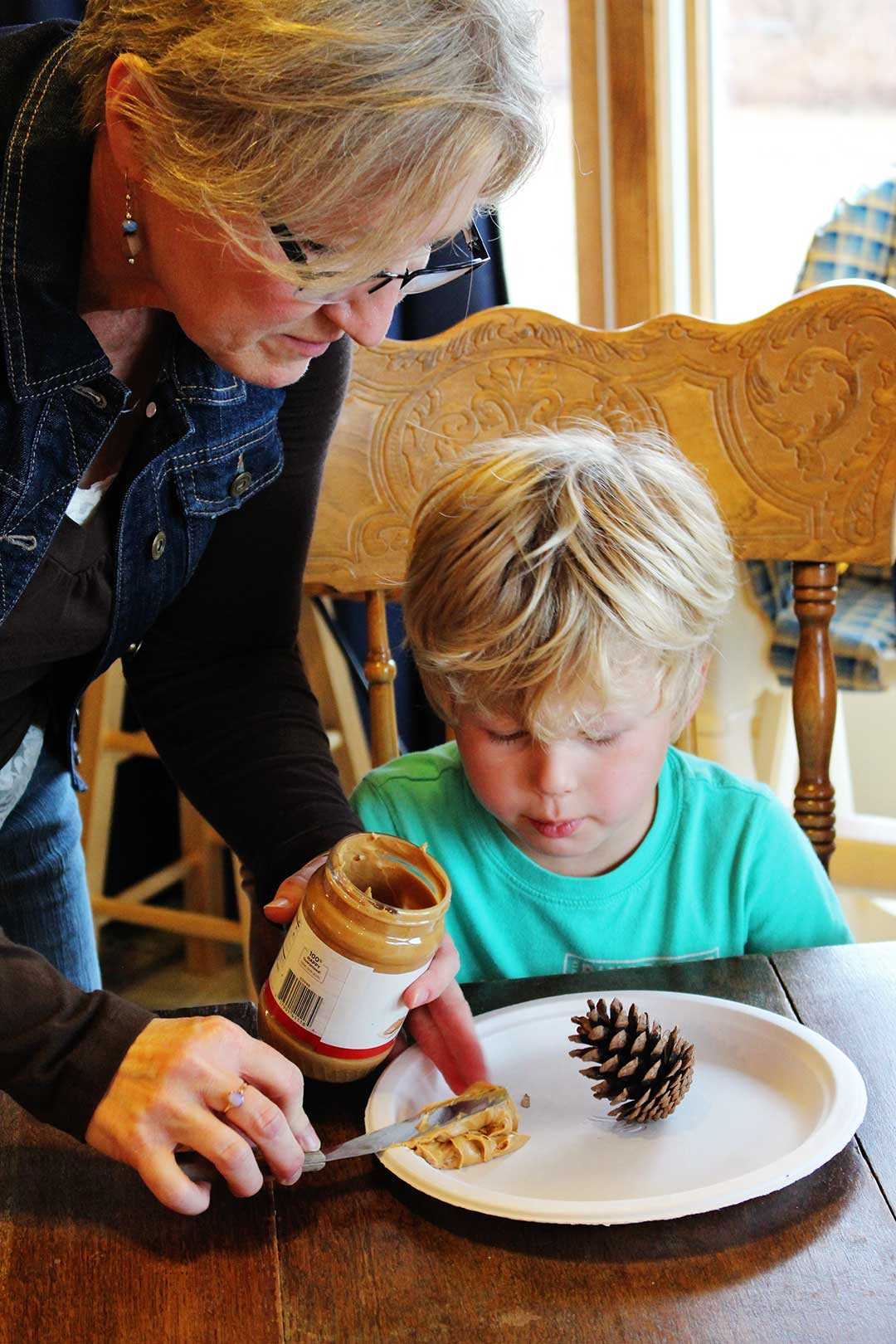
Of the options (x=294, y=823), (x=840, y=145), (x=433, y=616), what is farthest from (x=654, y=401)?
(x=840, y=145)

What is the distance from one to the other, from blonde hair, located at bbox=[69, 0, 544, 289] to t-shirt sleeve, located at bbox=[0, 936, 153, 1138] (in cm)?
42

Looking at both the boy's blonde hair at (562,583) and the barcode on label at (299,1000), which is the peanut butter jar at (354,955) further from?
the boy's blonde hair at (562,583)

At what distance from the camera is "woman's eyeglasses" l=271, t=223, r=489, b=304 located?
0.76 metres

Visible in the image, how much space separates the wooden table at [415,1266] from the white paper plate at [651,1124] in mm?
12

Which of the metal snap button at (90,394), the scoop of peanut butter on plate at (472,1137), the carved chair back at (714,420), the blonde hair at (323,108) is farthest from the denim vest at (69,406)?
the scoop of peanut butter on plate at (472,1137)

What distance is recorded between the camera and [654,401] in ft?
4.10

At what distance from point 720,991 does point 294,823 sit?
333mm

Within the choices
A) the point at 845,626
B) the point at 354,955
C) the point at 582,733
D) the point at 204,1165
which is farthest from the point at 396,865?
the point at 845,626

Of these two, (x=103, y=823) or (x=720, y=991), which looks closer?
(x=720, y=991)

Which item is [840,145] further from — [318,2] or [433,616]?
[318,2]

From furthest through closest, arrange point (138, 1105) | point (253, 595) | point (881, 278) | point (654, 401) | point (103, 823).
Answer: point (103, 823)
point (881, 278)
point (654, 401)
point (253, 595)
point (138, 1105)

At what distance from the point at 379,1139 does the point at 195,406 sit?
550 mm

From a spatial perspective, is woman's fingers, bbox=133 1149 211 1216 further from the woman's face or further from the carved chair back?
the carved chair back

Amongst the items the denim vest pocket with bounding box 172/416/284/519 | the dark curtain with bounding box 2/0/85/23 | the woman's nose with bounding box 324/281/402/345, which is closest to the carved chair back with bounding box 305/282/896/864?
the denim vest pocket with bounding box 172/416/284/519
